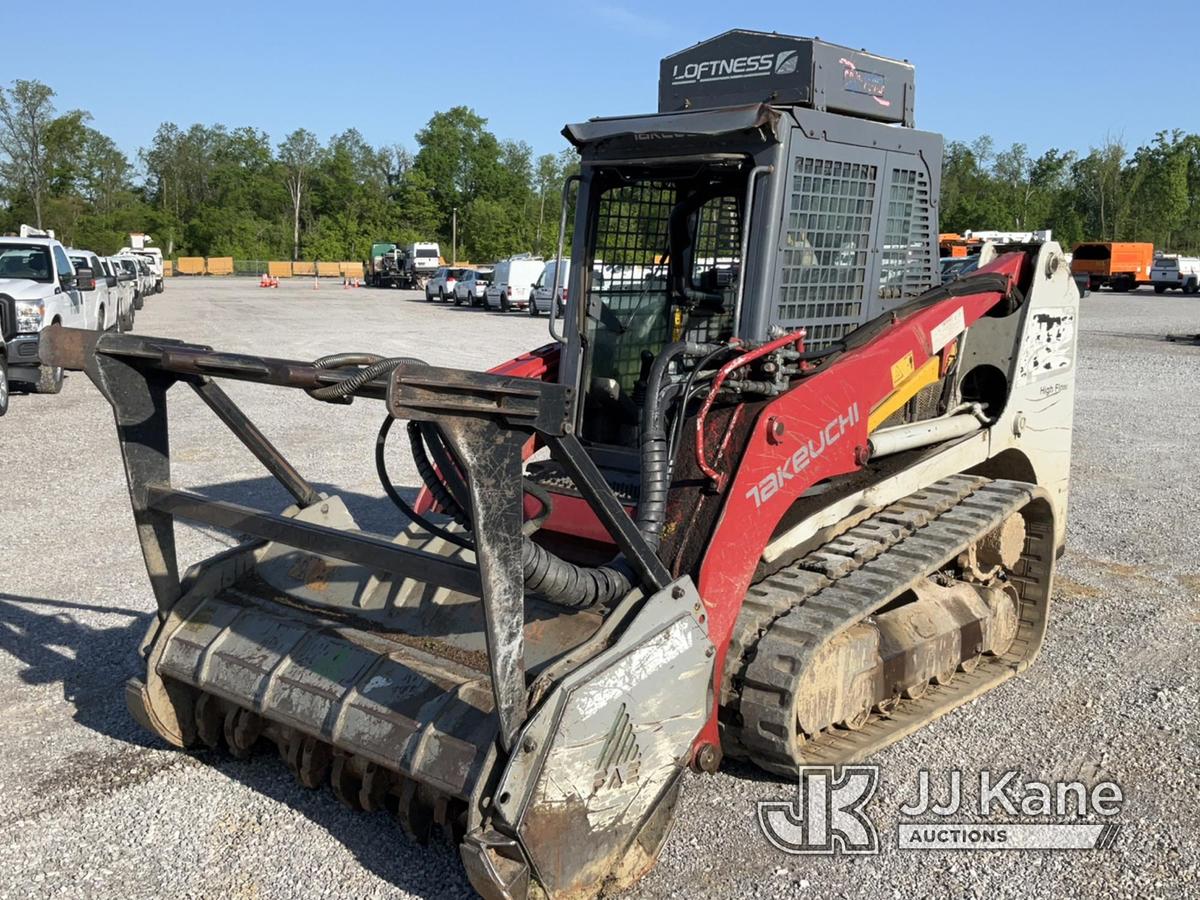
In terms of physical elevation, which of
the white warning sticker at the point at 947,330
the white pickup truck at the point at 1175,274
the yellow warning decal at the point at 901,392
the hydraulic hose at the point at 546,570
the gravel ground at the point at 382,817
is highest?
the white pickup truck at the point at 1175,274

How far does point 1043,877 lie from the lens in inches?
160

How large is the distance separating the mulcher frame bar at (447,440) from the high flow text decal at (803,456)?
22.9 inches

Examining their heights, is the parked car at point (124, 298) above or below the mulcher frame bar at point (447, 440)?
below

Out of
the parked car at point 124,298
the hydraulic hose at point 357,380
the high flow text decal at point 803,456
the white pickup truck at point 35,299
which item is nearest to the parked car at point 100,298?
the white pickup truck at point 35,299

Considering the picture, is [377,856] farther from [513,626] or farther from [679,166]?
[679,166]

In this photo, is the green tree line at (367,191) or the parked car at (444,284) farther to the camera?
the green tree line at (367,191)

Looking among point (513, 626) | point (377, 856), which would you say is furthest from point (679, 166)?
point (377, 856)

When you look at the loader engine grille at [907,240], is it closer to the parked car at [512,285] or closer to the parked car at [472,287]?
the parked car at [512,285]

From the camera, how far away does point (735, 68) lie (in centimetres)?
548

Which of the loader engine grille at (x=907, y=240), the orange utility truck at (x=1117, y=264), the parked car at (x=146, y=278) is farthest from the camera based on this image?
the orange utility truck at (x=1117, y=264)

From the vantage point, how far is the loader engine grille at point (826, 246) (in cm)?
505

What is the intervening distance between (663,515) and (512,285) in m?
33.3

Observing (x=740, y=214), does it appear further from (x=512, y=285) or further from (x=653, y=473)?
(x=512, y=285)

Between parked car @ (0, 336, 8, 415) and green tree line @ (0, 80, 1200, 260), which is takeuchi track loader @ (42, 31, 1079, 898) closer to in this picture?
parked car @ (0, 336, 8, 415)
